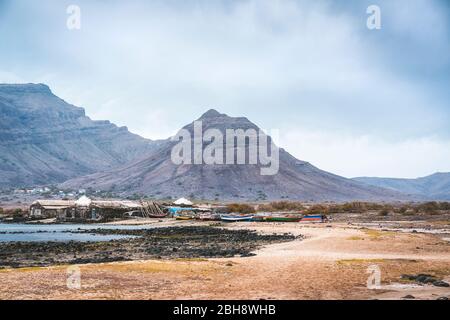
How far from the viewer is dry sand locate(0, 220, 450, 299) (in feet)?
57.0

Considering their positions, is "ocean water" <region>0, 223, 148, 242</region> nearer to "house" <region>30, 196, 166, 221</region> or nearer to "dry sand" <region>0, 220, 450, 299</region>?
"dry sand" <region>0, 220, 450, 299</region>

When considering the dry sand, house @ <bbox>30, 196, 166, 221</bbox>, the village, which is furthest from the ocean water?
house @ <bbox>30, 196, 166, 221</bbox>

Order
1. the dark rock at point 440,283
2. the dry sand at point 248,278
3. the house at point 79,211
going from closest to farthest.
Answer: the dry sand at point 248,278 → the dark rock at point 440,283 → the house at point 79,211

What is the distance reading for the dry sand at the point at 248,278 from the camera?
1736 centimetres

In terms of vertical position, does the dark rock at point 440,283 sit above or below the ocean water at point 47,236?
above

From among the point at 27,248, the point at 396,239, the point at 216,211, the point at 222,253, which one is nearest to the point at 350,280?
the point at 222,253

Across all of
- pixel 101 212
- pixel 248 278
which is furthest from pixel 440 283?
pixel 101 212

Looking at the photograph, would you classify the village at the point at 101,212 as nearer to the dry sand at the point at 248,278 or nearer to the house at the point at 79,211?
the house at the point at 79,211

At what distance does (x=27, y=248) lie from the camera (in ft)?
134

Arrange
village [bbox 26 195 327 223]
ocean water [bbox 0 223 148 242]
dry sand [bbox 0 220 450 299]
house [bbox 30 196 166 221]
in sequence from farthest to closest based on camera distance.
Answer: house [bbox 30 196 166 221] < village [bbox 26 195 327 223] < ocean water [bbox 0 223 148 242] < dry sand [bbox 0 220 450 299]

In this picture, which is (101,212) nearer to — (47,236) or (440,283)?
(47,236)

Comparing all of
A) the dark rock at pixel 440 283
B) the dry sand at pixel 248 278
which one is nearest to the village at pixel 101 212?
the dry sand at pixel 248 278

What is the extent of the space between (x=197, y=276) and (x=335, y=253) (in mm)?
13834
